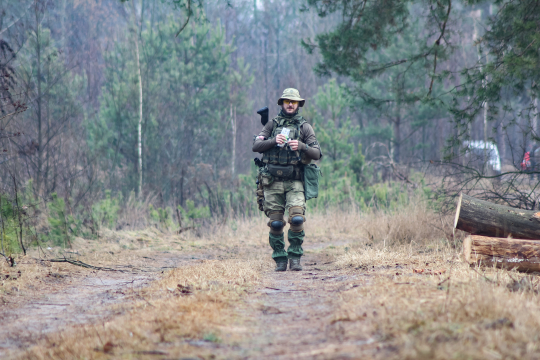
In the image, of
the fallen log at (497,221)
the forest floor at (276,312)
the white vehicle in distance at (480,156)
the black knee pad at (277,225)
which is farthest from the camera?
the white vehicle in distance at (480,156)

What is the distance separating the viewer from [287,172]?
6504 mm

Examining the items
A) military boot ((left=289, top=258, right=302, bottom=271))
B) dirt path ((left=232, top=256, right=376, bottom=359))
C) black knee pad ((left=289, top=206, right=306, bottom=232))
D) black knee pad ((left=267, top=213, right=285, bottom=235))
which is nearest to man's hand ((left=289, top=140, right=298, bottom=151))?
black knee pad ((left=289, top=206, right=306, bottom=232))

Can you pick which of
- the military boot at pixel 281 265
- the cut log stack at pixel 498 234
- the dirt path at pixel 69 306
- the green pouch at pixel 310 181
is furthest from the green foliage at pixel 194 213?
the cut log stack at pixel 498 234

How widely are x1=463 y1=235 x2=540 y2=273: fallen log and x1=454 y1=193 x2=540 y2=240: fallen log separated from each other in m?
0.62

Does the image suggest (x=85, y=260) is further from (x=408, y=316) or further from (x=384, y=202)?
(x=384, y=202)

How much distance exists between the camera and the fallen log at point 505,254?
15.9 ft

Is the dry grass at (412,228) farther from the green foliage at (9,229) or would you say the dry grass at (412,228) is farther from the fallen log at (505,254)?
the green foliage at (9,229)

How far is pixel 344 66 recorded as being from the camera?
880cm

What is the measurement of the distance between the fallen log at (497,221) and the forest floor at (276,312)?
0.46 meters

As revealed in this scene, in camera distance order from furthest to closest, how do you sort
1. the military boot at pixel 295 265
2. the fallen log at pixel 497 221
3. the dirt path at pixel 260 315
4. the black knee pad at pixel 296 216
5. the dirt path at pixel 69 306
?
the military boot at pixel 295 265 < the black knee pad at pixel 296 216 < the fallen log at pixel 497 221 < the dirt path at pixel 69 306 < the dirt path at pixel 260 315

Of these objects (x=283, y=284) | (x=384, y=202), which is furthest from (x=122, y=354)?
(x=384, y=202)

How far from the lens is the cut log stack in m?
4.89

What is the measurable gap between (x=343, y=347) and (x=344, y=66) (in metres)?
6.89

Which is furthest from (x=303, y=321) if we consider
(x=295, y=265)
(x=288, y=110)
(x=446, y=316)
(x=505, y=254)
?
(x=288, y=110)
